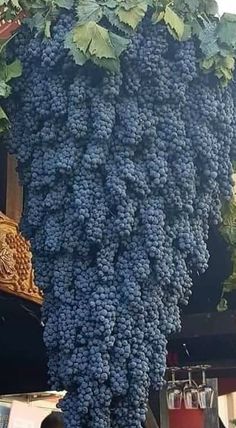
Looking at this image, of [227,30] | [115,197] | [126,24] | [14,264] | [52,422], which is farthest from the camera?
[52,422]

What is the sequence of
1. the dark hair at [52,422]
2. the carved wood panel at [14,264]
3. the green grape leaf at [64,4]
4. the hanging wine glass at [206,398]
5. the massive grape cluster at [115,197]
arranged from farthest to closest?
the dark hair at [52,422], the hanging wine glass at [206,398], the carved wood panel at [14,264], the green grape leaf at [64,4], the massive grape cluster at [115,197]

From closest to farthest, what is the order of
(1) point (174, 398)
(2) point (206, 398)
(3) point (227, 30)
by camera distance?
(3) point (227, 30) < (2) point (206, 398) < (1) point (174, 398)

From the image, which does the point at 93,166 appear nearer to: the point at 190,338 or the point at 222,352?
the point at 190,338

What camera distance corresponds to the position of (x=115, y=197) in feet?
5.62

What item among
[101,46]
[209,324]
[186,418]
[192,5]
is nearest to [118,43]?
[101,46]

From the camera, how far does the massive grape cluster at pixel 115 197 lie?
1652 millimetres

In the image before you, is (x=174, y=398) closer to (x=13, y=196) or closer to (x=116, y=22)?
(x=13, y=196)

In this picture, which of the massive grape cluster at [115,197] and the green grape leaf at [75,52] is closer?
the massive grape cluster at [115,197]

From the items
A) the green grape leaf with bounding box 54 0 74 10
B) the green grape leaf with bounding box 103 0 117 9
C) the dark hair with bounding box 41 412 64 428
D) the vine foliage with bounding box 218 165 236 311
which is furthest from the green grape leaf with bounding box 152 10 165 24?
the dark hair with bounding box 41 412 64 428

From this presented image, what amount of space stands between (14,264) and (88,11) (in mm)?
1090

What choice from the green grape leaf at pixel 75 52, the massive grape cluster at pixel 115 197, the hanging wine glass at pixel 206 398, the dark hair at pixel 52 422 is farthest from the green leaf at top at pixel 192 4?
the dark hair at pixel 52 422

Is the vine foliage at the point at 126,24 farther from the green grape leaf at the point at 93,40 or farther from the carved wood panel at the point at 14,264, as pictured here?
the carved wood panel at the point at 14,264

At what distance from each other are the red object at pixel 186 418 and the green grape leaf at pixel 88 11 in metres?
1.60

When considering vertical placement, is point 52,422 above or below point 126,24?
below
